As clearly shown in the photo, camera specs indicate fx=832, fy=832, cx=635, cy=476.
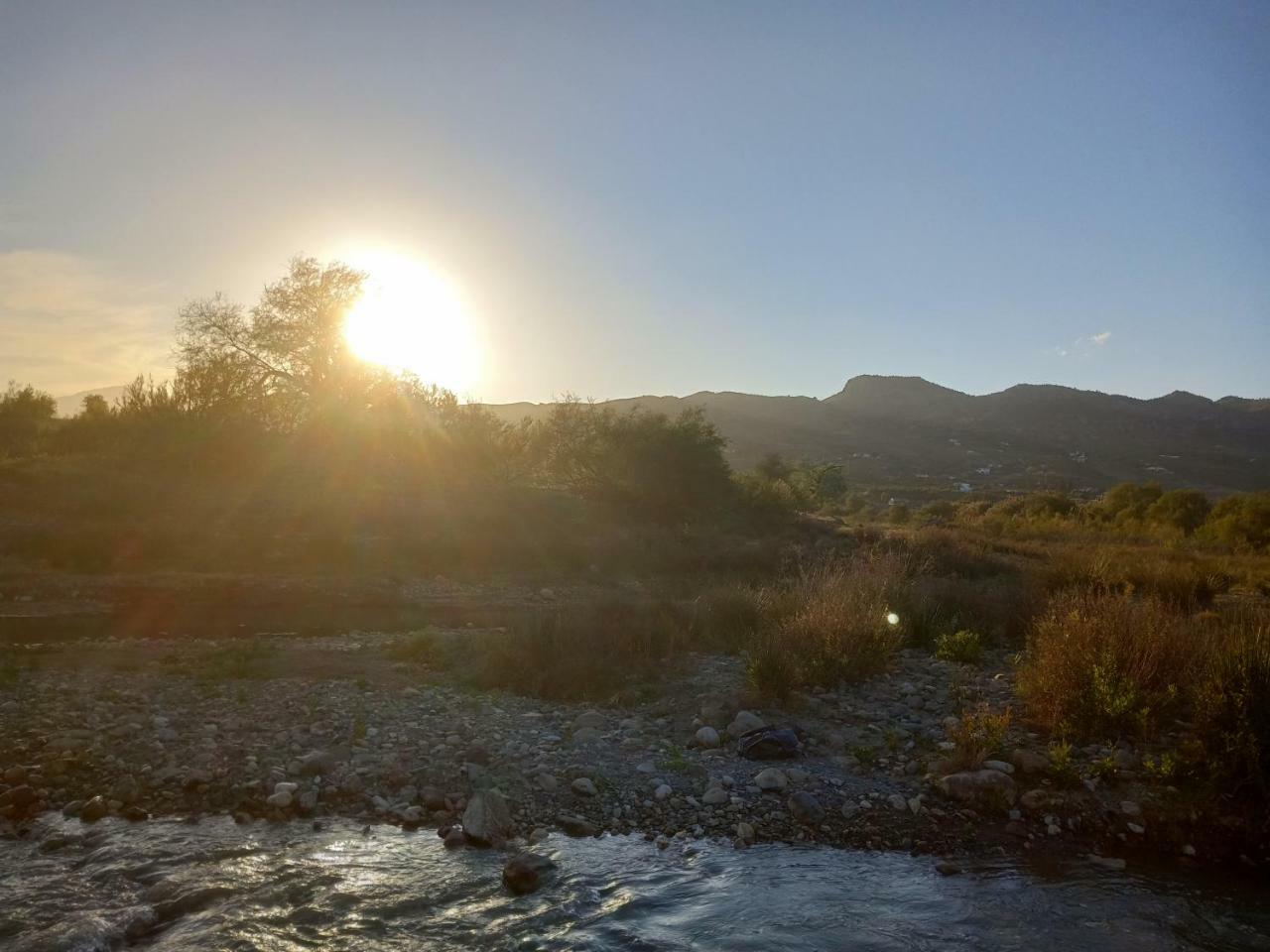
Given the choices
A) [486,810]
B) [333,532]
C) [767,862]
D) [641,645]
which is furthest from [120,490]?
[767,862]

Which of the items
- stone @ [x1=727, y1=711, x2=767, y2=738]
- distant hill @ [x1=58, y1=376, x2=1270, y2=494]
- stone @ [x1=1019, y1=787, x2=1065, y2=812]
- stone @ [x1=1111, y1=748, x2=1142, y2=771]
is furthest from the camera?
distant hill @ [x1=58, y1=376, x2=1270, y2=494]

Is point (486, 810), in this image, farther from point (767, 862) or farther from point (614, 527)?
point (614, 527)

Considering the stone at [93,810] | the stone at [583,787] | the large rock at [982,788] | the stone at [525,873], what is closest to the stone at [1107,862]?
the large rock at [982,788]

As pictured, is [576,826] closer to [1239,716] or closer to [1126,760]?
[1126,760]

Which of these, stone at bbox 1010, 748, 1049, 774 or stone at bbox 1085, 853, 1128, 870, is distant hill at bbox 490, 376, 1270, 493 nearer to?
stone at bbox 1010, 748, 1049, 774

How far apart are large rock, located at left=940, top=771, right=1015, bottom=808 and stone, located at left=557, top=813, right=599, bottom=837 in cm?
327

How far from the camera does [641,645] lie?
40.2 feet

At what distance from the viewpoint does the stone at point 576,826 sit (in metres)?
7.24

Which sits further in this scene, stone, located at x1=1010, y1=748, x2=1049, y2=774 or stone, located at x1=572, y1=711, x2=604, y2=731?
stone, located at x1=572, y1=711, x2=604, y2=731

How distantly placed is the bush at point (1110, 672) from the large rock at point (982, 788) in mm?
1271

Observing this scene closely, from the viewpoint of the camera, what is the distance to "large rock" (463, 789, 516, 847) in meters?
6.96

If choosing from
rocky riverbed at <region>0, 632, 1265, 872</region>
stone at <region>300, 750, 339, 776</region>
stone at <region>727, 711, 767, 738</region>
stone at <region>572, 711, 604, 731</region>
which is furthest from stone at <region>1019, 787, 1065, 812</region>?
stone at <region>300, 750, 339, 776</region>

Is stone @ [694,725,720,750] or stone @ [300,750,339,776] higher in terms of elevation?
stone @ [300,750,339,776]

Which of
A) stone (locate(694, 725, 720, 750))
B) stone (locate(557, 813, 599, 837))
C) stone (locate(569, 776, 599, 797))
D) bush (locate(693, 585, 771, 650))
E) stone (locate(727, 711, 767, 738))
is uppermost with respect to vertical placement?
bush (locate(693, 585, 771, 650))
